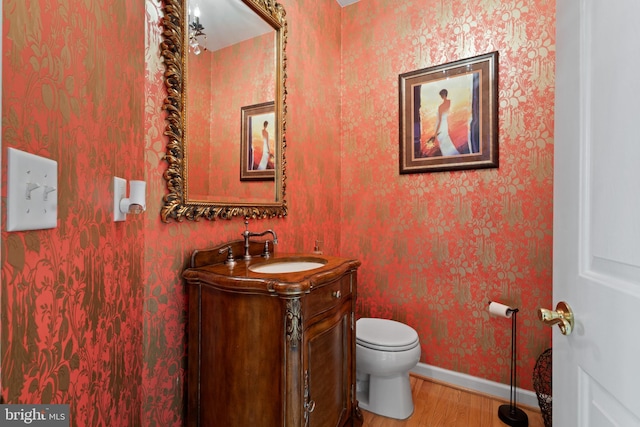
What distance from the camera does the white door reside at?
489mm

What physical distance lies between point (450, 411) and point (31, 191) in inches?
85.0

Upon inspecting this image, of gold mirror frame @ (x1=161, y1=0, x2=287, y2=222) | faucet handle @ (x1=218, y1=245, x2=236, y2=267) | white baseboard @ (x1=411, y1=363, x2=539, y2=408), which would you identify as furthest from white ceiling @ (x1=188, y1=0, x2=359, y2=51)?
white baseboard @ (x1=411, y1=363, x2=539, y2=408)

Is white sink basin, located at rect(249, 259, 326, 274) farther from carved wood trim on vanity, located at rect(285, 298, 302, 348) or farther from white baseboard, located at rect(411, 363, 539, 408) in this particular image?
Answer: white baseboard, located at rect(411, 363, 539, 408)

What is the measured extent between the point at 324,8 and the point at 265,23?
0.81m

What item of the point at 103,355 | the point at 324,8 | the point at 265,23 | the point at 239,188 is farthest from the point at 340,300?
the point at 324,8

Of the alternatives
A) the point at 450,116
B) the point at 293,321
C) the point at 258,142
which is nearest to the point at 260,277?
the point at 293,321

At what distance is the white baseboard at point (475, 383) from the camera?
1.83 m

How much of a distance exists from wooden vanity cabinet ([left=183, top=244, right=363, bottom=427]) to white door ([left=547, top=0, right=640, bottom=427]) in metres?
0.73

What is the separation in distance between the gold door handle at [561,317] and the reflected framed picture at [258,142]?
1.35 meters

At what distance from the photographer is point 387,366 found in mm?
1626

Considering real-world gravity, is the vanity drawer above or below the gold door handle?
below

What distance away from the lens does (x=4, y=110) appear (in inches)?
19.6

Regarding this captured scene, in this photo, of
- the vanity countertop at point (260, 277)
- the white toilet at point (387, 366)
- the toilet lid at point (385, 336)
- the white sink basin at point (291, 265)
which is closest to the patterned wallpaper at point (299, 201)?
the vanity countertop at point (260, 277)

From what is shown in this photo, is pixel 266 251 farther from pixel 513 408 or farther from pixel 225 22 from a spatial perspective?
pixel 513 408
